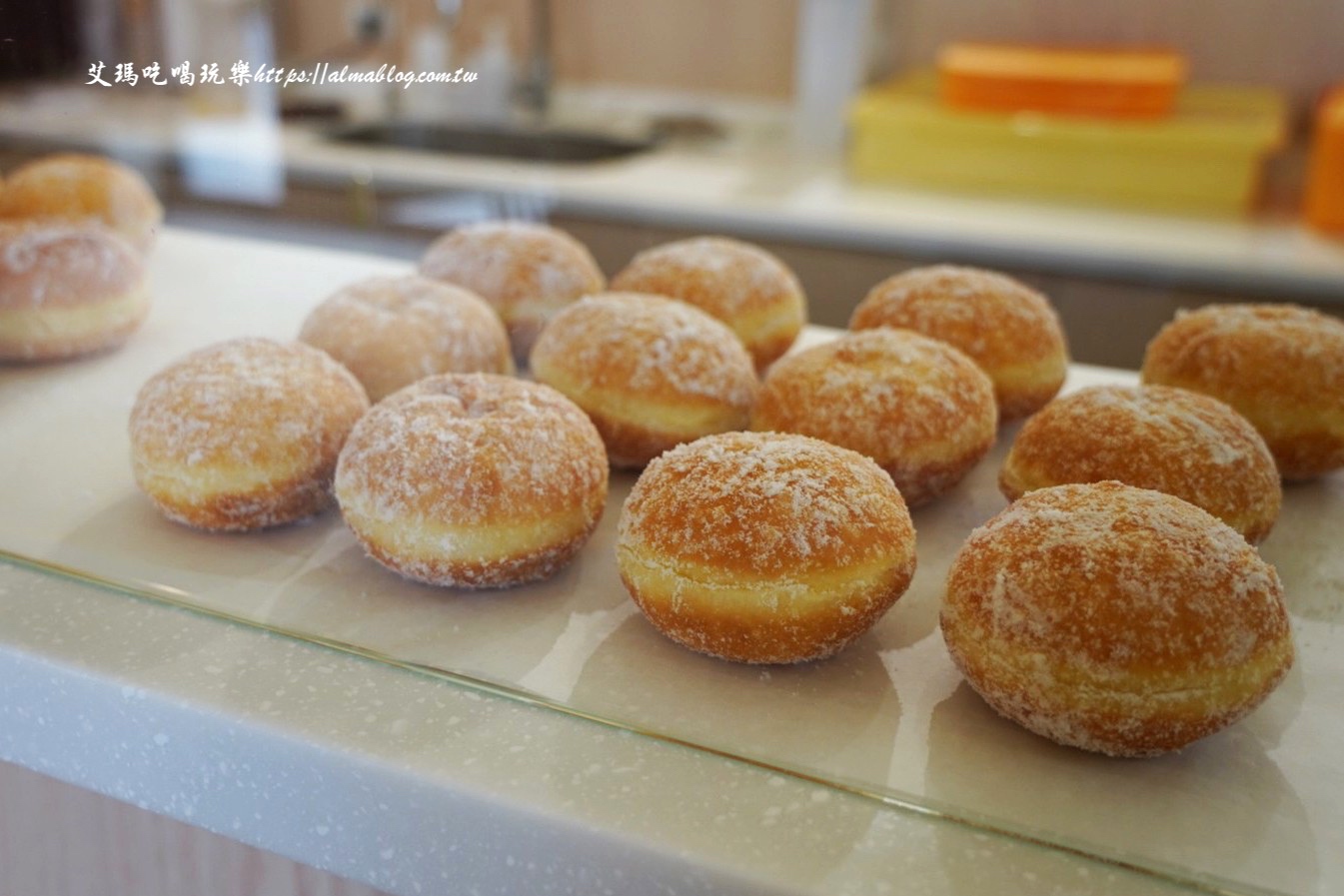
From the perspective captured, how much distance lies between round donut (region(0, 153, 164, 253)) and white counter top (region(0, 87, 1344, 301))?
0.09m

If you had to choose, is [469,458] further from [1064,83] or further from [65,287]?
[1064,83]

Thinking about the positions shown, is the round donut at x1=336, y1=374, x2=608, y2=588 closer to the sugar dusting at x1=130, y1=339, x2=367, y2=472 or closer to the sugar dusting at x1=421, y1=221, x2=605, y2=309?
the sugar dusting at x1=130, y1=339, x2=367, y2=472

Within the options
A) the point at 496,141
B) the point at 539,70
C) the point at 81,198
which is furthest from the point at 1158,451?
the point at 539,70

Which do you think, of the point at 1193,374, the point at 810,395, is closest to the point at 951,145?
the point at 1193,374

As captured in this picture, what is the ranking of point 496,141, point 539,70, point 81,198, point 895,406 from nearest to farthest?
point 895,406 → point 81,198 → point 496,141 → point 539,70

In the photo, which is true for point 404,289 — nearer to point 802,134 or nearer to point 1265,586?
point 1265,586

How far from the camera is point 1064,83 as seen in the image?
2207 mm

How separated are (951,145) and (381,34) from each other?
111 centimetres

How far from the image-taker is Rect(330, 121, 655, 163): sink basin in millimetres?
2164

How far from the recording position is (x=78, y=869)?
2.89 ft

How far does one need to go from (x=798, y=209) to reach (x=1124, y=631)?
1.54m

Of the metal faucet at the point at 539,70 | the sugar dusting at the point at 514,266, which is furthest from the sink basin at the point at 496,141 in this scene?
the sugar dusting at the point at 514,266

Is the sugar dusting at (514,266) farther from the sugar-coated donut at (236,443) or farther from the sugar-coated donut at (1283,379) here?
the sugar-coated donut at (1283,379)

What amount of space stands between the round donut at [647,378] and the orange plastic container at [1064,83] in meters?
1.51
